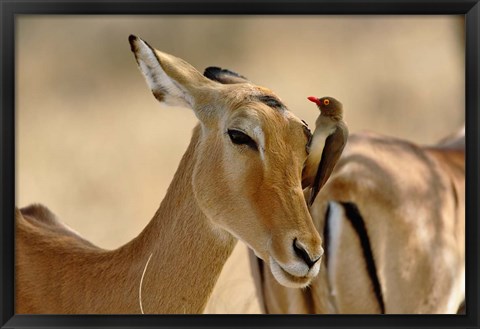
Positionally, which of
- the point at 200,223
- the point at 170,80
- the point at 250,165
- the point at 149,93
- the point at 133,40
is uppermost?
the point at 149,93

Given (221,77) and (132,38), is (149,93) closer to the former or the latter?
(221,77)

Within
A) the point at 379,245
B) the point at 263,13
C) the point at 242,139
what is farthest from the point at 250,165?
the point at 379,245

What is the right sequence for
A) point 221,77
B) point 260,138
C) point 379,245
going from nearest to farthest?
point 260,138
point 221,77
point 379,245

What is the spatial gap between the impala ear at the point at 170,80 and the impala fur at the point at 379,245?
165 cm

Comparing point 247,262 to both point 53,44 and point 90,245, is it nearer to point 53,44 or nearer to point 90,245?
point 53,44

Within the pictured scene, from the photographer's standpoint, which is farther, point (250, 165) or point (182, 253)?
point (182, 253)

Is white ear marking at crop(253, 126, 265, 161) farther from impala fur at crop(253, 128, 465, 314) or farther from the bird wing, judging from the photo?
impala fur at crop(253, 128, 465, 314)

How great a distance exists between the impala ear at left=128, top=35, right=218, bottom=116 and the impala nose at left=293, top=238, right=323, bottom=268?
621 millimetres

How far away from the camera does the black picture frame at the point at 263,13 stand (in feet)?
14.3

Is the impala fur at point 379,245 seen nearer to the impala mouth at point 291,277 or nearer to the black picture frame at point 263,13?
the black picture frame at point 263,13

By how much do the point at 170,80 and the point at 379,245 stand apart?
2034mm

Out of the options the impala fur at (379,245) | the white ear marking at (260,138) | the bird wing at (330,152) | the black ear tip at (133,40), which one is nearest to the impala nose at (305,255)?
the white ear marking at (260,138)

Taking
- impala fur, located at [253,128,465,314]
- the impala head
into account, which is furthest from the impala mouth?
impala fur, located at [253,128,465,314]

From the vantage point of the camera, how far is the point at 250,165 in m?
3.83
